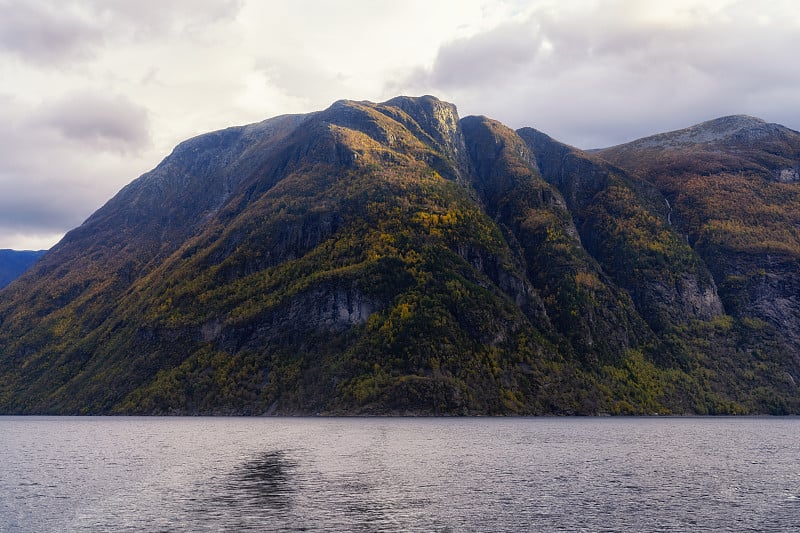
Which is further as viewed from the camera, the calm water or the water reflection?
the water reflection

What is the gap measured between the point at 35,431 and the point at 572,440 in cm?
14498

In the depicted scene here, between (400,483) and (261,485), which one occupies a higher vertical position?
(261,485)

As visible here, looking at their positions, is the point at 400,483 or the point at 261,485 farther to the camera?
the point at 400,483

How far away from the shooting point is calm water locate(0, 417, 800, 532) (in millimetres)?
65938

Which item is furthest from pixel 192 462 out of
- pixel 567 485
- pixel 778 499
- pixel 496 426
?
pixel 496 426

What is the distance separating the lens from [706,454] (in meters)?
127

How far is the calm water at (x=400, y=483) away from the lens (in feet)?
216

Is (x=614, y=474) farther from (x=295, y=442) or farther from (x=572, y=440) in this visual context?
(x=295, y=442)

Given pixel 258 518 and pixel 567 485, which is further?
pixel 567 485

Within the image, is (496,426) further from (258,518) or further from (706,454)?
(258,518)

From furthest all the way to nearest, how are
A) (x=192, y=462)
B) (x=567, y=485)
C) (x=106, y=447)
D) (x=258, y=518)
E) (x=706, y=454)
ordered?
(x=106, y=447) < (x=706, y=454) < (x=192, y=462) < (x=567, y=485) < (x=258, y=518)

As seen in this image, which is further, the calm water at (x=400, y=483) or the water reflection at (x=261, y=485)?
the water reflection at (x=261, y=485)

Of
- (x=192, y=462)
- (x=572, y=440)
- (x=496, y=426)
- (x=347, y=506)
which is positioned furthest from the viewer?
(x=496, y=426)

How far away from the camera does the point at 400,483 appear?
3482 inches
